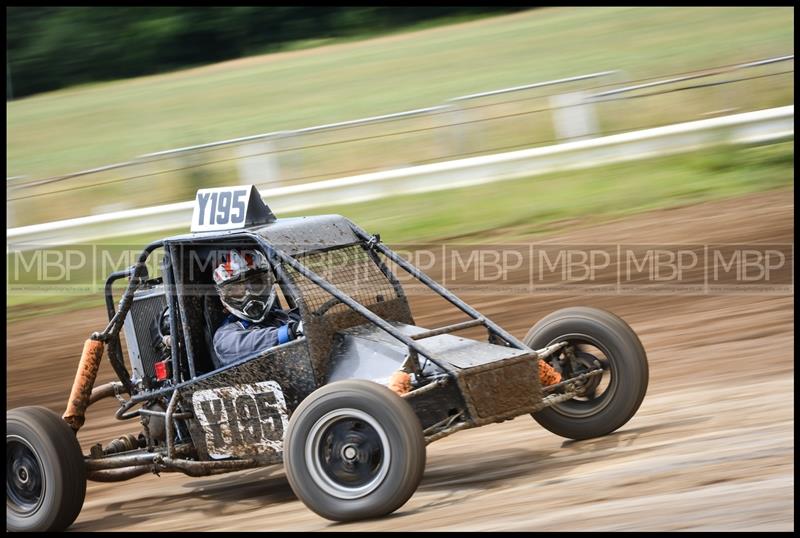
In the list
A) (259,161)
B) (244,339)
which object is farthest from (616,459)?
(259,161)

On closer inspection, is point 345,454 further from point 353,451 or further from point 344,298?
point 344,298

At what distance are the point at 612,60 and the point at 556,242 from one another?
966cm

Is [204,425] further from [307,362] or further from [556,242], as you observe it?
[556,242]

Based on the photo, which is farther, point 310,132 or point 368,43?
point 368,43

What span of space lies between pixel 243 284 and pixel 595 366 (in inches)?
72.4

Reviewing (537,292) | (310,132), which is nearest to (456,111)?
(310,132)

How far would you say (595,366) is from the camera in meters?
5.91

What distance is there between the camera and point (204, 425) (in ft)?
18.3

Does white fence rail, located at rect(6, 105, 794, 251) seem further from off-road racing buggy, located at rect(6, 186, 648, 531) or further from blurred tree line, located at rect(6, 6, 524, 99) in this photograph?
blurred tree line, located at rect(6, 6, 524, 99)

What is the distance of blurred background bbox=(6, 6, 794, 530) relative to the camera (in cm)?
548

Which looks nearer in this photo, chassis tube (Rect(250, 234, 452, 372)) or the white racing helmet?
chassis tube (Rect(250, 234, 452, 372))

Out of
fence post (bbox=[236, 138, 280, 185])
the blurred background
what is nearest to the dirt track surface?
the blurred background

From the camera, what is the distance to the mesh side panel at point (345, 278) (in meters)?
5.61

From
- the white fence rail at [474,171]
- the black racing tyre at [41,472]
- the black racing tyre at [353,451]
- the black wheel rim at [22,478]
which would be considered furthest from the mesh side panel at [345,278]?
the white fence rail at [474,171]
